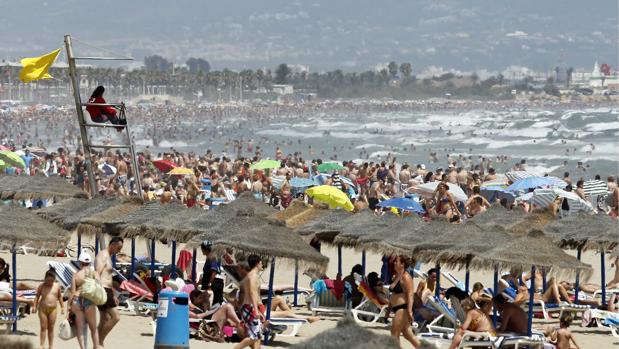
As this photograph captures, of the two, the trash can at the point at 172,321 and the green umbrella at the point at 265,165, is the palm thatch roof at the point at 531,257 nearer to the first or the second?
the trash can at the point at 172,321

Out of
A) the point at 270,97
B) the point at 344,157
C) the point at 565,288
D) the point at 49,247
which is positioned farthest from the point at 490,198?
the point at 270,97

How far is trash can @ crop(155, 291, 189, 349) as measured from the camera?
9.59 meters

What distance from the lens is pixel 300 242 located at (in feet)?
37.4

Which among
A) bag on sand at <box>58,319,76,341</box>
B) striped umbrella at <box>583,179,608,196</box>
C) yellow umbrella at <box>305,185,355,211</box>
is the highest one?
bag on sand at <box>58,319,76,341</box>

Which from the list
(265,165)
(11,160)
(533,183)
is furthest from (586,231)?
(265,165)

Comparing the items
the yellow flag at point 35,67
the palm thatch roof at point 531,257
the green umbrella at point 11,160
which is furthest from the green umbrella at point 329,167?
the palm thatch roof at point 531,257

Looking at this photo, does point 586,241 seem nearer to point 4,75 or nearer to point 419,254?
point 419,254

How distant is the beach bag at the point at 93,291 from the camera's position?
951 centimetres

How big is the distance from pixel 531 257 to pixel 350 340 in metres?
6.68

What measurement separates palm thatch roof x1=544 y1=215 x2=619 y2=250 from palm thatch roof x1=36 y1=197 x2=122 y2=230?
4.35 meters

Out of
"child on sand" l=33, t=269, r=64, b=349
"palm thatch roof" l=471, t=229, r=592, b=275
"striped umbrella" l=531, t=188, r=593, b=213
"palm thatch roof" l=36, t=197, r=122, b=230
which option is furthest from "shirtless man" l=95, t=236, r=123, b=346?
"striped umbrella" l=531, t=188, r=593, b=213

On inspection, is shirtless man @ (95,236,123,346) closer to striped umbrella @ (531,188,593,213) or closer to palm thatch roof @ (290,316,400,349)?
palm thatch roof @ (290,316,400,349)

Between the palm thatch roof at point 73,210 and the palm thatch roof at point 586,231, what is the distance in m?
4.35

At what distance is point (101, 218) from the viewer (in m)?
13.8
